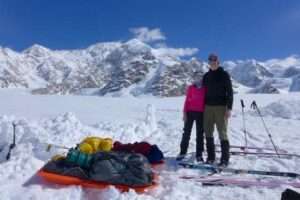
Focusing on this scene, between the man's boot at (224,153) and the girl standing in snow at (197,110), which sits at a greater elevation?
the girl standing in snow at (197,110)

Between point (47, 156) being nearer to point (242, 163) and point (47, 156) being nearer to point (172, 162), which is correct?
point (172, 162)

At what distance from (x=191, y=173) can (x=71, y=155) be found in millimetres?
2018

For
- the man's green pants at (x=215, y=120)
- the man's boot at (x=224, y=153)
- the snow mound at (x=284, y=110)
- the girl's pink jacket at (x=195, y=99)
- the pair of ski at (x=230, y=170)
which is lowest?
the pair of ski at (x=230, y=170)

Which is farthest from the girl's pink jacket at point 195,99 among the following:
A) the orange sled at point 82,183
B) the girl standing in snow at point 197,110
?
the orange sled at point 82,183

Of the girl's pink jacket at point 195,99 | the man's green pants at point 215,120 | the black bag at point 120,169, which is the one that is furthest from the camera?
the girl's pink jacket at point 195,99

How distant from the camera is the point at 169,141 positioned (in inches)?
392

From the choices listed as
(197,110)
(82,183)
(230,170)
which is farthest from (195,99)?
(82,183)

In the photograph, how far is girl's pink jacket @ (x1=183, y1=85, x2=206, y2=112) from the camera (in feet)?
23.4

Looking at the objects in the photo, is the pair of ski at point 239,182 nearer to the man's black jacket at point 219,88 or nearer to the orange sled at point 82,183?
the orange sled at point 82,183

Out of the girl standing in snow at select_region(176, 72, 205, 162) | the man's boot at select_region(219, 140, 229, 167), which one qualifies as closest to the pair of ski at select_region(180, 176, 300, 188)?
the man's boot at select_region(219, 140, 229, 167)

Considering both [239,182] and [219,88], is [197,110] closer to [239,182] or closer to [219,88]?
[219,88]

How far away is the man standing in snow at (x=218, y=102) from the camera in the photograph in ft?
21.8

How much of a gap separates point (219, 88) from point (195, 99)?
670mm

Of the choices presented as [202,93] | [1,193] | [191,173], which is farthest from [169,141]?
[1,193]
